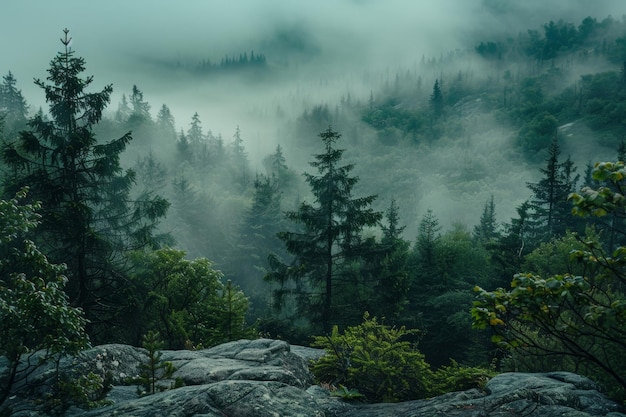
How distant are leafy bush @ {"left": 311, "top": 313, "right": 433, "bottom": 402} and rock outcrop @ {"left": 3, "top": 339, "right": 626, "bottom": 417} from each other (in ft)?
3.47

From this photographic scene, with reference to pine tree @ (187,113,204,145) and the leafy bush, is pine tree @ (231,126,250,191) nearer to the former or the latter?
pine tree @ (187,113,204,145)

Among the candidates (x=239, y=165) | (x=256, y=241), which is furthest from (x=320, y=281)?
(x=239, y=165)

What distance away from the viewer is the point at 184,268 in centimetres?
2220

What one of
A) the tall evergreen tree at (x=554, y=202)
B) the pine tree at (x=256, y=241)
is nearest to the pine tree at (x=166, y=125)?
the pine tree at (x=256, y=241)

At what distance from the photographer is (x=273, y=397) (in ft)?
23.0

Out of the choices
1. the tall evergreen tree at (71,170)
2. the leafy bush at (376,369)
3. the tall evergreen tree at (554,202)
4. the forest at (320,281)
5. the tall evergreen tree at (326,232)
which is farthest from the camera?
the tall evergreen tree at (554,202)

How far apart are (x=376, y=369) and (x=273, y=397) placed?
4.99 metres

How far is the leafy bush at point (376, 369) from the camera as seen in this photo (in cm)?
1115

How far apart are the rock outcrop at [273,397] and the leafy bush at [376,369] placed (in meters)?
1.06

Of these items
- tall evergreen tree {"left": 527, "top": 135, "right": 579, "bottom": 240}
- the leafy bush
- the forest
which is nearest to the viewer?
the forest

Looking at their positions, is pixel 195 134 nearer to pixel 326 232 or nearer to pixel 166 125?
pixel 166 125

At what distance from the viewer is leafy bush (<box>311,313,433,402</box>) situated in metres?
11.1

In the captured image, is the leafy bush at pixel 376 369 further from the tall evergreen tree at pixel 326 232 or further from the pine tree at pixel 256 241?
the pine tree at pixel 256 241

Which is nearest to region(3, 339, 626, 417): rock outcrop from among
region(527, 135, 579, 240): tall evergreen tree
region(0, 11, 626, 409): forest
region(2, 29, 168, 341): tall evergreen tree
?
region(0, 11, 626, 409): forest
